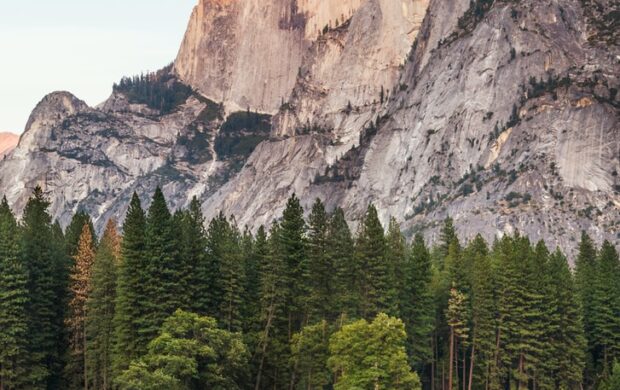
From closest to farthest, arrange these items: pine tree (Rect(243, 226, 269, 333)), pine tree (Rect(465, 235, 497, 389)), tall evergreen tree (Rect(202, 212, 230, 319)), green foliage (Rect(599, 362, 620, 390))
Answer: tall evergreen tree (Rect(202, 212, 230, 319)) → pine tree (Rect(243, 226, 269, 333)) → green foliage (Rect(599, 362, 620, 390)) → pine tree (Rect(465, 235, 497, 389))

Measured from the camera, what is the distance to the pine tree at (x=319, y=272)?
248ft

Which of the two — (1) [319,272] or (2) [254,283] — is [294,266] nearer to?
(1) [319,272]

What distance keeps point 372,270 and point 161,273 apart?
1991 centimetres

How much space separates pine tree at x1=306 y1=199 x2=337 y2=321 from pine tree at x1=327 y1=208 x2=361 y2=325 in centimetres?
47

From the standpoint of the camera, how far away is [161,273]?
69.8m

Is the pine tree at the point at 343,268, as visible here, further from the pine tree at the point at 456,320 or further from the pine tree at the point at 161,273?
the pine tree at the point at 161,273

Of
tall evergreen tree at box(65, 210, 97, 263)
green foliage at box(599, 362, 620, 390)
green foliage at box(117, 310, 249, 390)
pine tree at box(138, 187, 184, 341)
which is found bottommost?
green foliage at box(117, 310, 249, 390)

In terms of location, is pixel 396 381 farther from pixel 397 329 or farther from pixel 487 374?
pixel 487 374

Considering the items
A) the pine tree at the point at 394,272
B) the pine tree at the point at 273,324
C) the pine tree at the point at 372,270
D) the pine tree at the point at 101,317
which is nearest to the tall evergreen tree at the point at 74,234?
the pine tree at the point at 101,317

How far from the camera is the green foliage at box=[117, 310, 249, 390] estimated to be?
5792cm

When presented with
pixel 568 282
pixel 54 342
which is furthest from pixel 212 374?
pixel 568 282

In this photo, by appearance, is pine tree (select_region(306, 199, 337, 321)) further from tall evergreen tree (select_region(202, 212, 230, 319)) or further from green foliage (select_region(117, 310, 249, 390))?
green foliage (select_region(117, 310, 249, 390))

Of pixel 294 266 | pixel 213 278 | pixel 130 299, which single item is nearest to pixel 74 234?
pixel 213 278

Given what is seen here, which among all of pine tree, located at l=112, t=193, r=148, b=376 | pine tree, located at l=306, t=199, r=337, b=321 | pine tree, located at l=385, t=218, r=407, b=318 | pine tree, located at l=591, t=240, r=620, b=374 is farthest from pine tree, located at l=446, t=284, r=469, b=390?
pine tree, located at l=112, t=193, r=148, b=376
